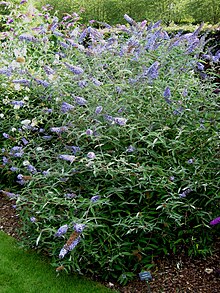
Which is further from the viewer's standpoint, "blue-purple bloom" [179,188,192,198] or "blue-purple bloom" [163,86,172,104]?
"blue-purple bloom" [163,86,172,104]

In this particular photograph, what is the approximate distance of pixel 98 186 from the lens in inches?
121

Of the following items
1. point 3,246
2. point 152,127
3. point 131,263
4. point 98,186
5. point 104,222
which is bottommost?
point 3,246

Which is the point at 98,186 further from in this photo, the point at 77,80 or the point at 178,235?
the point at 77,80

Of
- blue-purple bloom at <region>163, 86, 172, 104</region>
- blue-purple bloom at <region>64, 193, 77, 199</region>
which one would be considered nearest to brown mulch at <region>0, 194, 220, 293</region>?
blue-purple bloom at <region>64, 193, 77, 199</region>

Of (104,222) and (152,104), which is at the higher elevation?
(152,104)

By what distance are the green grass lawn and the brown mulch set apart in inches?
8.2

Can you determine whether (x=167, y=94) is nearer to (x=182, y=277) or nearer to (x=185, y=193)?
(x=185, y=193)

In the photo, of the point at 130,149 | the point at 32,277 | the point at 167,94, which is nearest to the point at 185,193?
the point at 130,149

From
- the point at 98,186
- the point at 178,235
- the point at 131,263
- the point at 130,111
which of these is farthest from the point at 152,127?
the point at 131,263

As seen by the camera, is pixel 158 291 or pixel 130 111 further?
pixel 130 111

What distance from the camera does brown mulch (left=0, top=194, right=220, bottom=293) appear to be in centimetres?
282

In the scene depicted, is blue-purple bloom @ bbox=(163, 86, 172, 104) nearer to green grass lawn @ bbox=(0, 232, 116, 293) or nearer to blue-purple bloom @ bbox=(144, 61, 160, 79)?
blue-purple bloom @ bbox=(144, 61, 160, 79)

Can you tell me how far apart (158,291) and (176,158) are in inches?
39.3

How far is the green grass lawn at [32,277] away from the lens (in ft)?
9.64
